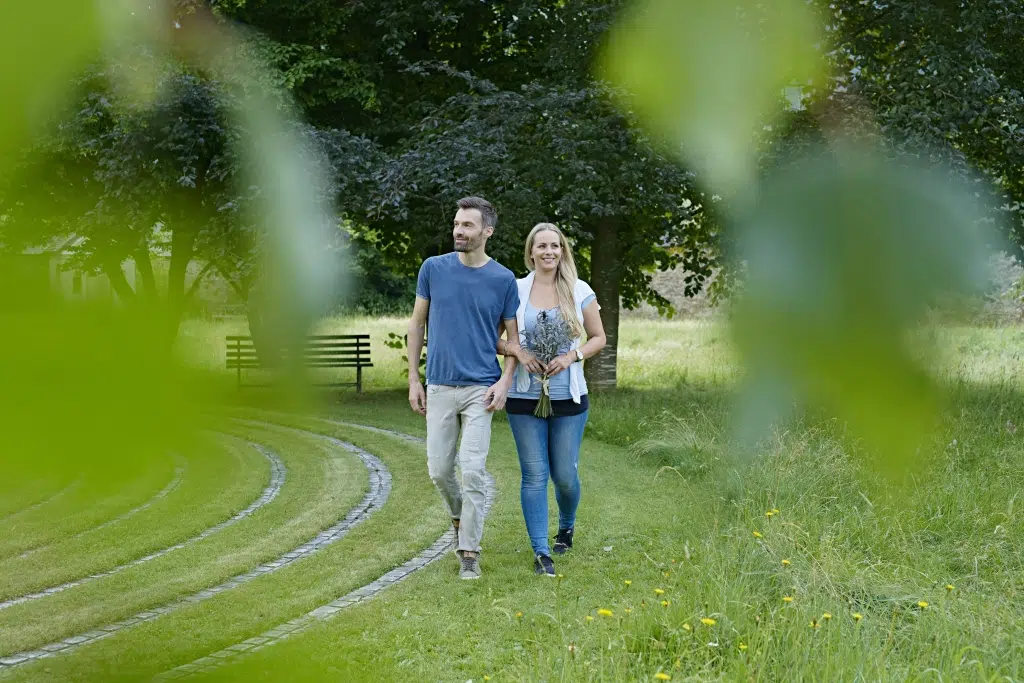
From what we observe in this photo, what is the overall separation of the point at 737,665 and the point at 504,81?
8990 millimetres

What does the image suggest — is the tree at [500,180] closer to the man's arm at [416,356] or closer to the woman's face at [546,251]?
the woman's face at [546,251]

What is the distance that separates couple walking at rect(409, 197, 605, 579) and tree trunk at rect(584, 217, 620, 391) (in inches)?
342

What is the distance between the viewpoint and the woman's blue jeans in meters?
5.30

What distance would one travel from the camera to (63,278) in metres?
0.40

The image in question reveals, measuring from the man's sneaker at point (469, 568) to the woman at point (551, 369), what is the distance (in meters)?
0.45

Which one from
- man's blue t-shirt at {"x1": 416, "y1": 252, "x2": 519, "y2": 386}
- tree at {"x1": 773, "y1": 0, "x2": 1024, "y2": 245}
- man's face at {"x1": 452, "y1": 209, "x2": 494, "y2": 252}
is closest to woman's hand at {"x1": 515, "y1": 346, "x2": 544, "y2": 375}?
man's blue t-shirt at {"x1": 416, "y1": 252, "x2": 519, "y2": 386}

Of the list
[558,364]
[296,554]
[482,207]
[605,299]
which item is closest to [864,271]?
[482,207]

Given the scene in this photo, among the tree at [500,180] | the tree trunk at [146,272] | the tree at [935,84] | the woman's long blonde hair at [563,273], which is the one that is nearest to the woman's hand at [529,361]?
the woman's long blonde hair at [563,273]

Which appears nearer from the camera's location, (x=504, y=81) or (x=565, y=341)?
(x=565, y=341)

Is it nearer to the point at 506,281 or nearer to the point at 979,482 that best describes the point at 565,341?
the point at 506,281

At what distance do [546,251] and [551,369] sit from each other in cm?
57

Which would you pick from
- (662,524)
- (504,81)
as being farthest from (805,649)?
(504,81)

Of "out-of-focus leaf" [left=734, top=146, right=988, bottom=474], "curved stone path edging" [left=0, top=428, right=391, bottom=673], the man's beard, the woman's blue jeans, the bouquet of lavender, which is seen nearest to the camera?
"out-of-focus leaf" [left=734, top=146, right=988, bottom=474]

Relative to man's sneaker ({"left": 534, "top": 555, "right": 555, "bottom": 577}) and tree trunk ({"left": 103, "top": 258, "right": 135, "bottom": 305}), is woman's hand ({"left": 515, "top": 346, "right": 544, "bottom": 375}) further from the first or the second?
tree trunk ({"left": 103, "top": 258, "right": 135, "bottom": 305})
